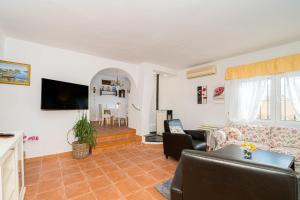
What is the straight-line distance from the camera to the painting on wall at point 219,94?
3785mm

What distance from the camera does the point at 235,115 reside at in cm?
355

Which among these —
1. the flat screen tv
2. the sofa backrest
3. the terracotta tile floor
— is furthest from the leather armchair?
the flat screen tv

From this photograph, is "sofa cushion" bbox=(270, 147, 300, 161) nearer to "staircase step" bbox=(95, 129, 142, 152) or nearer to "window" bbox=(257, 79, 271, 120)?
"window" bbox=(257, 79, 271, 120)

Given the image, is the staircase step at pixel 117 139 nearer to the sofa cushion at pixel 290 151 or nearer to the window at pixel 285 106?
the sofa cushion at pixel 290 151

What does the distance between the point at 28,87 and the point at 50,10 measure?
178 centimetres

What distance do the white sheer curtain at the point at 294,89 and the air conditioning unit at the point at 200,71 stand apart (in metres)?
1.56

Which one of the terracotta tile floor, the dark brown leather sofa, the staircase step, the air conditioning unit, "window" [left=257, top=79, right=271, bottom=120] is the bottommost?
the terracotta tile floor

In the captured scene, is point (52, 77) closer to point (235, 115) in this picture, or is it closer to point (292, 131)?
point (235, 115)

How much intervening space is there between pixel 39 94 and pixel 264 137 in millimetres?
4871

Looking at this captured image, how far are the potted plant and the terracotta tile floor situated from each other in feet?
0.48

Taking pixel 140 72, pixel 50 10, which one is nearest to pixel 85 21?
pixel 50 10

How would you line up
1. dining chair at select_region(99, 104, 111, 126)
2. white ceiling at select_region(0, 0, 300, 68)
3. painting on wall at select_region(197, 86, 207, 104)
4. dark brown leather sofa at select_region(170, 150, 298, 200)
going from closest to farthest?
Result: dark brown leather sofa at select_region(170, 150, 298, 200)
white ceiling at select_region(0, 0, 300, 68)
painting on wall at select_region(197, 86, 207, 104)
dining chair at select_region(99, 104, 111, 126)

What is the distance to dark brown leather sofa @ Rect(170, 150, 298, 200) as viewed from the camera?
70 cm

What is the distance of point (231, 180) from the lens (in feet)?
2.71
